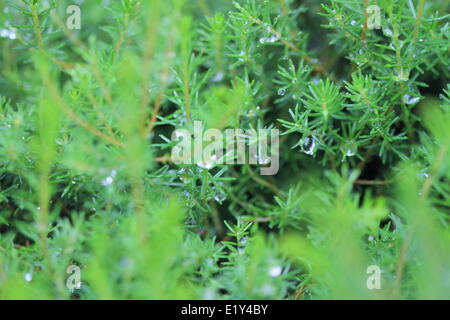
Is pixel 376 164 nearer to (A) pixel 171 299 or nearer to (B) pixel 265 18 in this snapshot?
(B) pixel 265 18

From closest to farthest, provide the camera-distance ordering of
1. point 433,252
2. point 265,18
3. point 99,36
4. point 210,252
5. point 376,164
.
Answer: point 433,252 < point 210,252 < point 265,18 < point 376,164 < point 99,36

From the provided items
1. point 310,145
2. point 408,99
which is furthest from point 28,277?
point 408,99

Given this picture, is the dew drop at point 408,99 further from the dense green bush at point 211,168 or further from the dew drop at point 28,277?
the dew drop at point 28,277

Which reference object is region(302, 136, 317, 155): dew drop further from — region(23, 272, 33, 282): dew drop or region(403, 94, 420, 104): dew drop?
region(23, 272, 33, 282): dew drop

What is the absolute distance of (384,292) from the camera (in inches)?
20.2

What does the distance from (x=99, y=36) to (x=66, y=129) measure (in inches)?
18.5

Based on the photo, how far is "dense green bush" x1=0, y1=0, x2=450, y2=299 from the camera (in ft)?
1.54

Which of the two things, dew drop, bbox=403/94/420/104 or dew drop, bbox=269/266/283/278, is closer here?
dew drop, bbox=269/266/283/278

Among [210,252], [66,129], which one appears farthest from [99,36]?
[210,252]

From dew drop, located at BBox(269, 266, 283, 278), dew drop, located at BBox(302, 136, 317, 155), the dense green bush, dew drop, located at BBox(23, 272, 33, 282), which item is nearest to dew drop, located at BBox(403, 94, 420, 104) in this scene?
the dense green bush

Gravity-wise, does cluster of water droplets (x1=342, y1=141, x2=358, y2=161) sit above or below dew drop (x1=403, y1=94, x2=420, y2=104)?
below

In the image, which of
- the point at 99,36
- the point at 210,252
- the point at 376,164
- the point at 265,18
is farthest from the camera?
the point at 99,36

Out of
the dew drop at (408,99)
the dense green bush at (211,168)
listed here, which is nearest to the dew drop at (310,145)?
the dense green bush at (211,168)

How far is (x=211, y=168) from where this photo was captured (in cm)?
70
